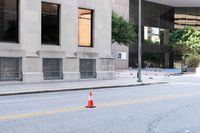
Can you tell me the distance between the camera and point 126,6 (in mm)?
61906

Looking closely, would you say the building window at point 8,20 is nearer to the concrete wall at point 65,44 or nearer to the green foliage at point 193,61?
the concrete wall at point 65,44

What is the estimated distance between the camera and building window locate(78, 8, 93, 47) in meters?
32.2

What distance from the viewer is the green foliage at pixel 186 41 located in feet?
215

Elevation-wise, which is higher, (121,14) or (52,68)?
(121,14)

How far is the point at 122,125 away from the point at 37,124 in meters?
2.08

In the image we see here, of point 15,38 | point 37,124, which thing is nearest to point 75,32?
point 15,38

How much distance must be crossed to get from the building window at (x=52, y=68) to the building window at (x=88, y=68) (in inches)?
90.3

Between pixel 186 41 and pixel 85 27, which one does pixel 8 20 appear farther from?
pixel 186 41

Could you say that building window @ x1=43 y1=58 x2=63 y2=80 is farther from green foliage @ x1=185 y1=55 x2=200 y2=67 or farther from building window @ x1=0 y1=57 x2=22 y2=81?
green foliage @ x1=185 y1=55 x2=200 y2=67

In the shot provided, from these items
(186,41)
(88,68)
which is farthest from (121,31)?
(186,41)

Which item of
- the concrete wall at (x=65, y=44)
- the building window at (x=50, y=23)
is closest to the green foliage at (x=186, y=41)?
the concrete wall at (x=65, y=44)

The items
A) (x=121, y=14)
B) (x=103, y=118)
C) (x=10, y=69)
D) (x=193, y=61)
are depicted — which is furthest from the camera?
(x=121, y=14)

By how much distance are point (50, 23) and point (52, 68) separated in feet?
10.4

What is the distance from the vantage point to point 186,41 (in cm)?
6731
